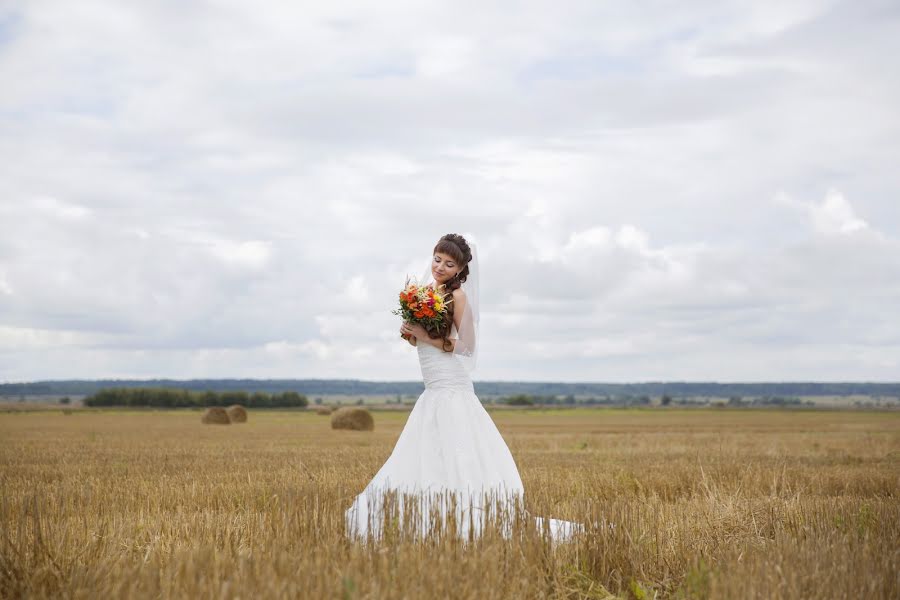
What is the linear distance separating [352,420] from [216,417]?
1108cm

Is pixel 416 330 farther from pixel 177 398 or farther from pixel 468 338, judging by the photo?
pixel 177 398

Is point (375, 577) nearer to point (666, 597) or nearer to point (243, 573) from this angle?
point (243, 573)

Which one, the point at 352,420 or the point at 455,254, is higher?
the point at 455,254

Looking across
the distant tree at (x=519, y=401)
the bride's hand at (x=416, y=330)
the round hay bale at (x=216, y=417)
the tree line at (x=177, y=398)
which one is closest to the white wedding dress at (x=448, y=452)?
the bride's hand at (x=416, y=330)

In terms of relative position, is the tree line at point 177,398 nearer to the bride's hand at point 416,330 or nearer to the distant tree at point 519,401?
the distant tree at point 519,401

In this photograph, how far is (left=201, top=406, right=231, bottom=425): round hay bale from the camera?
149ft

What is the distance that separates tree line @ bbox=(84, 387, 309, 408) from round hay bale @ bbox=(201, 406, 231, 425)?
42.6 metres

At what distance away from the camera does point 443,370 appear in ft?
26.0

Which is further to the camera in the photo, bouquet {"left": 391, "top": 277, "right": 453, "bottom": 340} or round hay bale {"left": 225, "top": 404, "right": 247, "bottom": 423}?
round hay bale {"left": 225, "top": 404, "right": 247, "bottom": 423}

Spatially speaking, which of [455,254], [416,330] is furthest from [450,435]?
[455,254]

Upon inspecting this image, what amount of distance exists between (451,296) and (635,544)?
2878 millimetres

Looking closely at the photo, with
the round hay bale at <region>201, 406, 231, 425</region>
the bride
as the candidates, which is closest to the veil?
the bride

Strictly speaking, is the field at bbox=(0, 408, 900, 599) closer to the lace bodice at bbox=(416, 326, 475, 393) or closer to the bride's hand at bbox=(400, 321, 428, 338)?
the lace bodice at bbox=(416, 326, 475, 393)

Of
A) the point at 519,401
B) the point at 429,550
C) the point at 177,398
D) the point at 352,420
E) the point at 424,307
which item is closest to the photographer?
the point at 429,550
